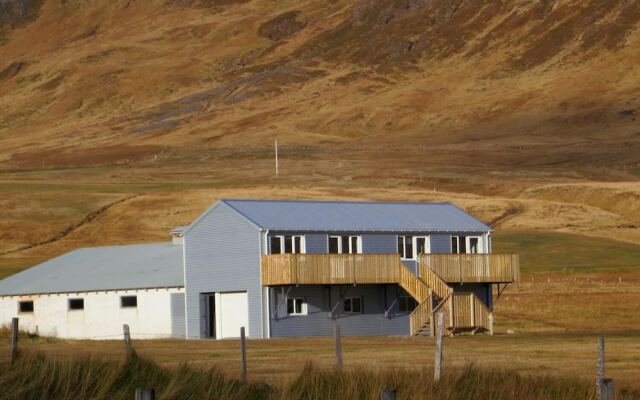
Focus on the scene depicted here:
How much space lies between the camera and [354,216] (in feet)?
190

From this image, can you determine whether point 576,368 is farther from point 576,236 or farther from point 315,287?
point 576,236

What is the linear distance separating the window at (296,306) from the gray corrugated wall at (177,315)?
412 centimetres

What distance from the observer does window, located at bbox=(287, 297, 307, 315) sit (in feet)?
181

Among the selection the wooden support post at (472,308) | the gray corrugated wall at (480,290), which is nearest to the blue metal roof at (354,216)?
the gray corrugated wall at (480,290)

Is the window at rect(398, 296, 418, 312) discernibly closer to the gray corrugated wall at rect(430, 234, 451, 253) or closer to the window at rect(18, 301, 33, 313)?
the gray corrugated wall at rect(430, 234, 451, 253)

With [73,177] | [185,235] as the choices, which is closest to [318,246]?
[185,235]

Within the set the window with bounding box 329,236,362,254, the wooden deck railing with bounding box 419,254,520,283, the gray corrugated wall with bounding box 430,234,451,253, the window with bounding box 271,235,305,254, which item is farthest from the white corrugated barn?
the gray corrugated wall with bounding box 430,234,451,253

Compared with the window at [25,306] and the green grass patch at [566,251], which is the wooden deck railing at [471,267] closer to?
the window at [25,306]

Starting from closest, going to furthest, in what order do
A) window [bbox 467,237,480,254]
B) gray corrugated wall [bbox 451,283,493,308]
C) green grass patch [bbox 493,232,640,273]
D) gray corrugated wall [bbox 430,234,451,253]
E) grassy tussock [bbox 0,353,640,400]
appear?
grassy tussock [bbox 0,353,640,400]
gray corrugated wall [bbox 430,234,451,253]
gray corrugated wall [bbox 451,283,493,308]
window [bbox 467,237,480,254]
green grass patch [bbox 493,232,640,273]

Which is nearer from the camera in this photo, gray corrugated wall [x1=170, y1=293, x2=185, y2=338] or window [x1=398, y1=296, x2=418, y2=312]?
gray corrugated wall [x1=170, y1=293, x2=185, y2=338]

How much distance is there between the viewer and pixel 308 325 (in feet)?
181

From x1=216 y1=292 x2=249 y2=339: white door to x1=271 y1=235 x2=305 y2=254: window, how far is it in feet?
6.84

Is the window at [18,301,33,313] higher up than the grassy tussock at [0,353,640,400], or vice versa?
the grassy tussock at [0,353,640,400]

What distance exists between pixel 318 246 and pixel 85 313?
31.1 feet
